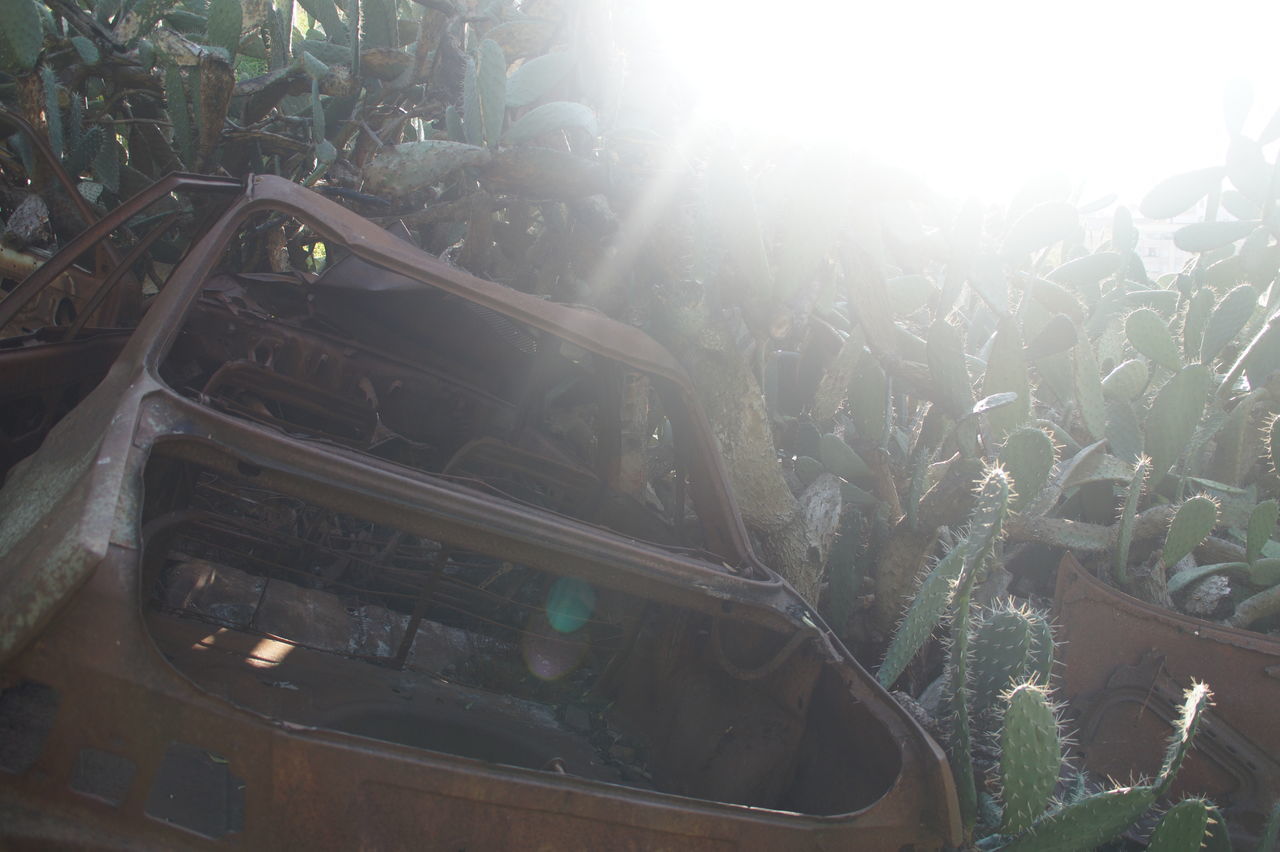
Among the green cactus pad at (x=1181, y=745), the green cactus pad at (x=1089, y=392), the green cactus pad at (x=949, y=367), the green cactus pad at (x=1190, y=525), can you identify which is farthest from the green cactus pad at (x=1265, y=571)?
the green cactus pad at (x=1181, y=745)

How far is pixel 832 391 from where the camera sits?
13.2ft

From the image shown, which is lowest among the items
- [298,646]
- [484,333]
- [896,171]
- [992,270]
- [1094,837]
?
[298,646]

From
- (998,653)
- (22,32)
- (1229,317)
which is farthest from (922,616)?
(22,32)

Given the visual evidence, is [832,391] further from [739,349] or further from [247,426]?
[247,426]

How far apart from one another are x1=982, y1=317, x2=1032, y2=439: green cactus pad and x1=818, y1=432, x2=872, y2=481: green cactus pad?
60 centimetres

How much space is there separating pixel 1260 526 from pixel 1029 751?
2221mm

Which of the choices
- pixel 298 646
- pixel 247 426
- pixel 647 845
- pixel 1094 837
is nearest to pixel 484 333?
pixel 298 646

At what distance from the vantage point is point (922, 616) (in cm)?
301

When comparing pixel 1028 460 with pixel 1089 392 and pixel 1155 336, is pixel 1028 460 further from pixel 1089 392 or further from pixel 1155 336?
pixel 1155 336

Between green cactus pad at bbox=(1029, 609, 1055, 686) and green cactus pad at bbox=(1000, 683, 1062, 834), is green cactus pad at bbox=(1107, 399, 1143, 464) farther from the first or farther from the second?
green cactus pad at bbox=(1000, 683, 1062, 834)

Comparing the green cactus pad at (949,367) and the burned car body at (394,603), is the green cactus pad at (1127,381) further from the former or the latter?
the burned car body at (394,603)

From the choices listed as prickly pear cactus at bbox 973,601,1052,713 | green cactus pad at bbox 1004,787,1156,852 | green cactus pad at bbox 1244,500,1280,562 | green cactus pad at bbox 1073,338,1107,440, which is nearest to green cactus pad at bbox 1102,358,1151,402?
green cactus pad at bbox 1073,338,1107,440

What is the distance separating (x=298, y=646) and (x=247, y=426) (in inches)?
52.2

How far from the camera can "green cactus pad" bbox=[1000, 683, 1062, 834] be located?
237 cm
